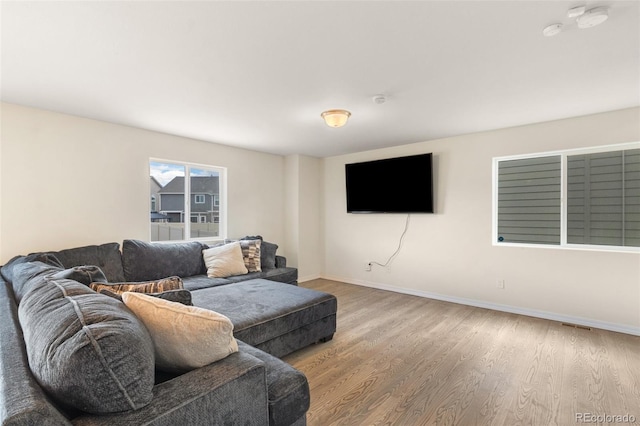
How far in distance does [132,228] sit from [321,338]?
2603mm

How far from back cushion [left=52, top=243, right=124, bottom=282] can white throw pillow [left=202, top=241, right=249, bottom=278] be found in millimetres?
914

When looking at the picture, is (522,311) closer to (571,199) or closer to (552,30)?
(571,199)

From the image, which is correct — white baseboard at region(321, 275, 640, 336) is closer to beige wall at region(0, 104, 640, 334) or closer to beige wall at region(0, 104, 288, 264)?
beige wall at region(0, 104, 640, 334)

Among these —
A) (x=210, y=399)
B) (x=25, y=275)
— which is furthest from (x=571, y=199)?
(x=25, y=275)

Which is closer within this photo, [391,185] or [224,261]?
[224,261]

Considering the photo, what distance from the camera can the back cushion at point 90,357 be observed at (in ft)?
2.62

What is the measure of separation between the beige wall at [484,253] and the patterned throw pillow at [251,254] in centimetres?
184

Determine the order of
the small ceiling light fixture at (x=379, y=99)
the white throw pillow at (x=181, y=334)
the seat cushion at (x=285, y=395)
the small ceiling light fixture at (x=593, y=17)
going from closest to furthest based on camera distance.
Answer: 1. the white throw pillow at (x=181, y=334)
2. the seat cushion at (x=285, y=395)
3. the small ceiling light fixture at (x=593, y=17)
4. the small ceiling light fixture at (x=379, y=99)

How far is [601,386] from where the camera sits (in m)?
2.10

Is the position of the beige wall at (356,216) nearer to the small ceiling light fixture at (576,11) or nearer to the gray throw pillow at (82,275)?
the gray throw pillow at (82,275)

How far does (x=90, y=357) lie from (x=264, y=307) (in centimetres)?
Result: 172

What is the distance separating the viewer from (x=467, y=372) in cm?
231

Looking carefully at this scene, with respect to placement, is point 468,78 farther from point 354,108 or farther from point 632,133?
point 632,133

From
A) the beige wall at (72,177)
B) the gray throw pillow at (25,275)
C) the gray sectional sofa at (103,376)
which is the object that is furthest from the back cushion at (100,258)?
the gray sectional sofa at (103,376)
